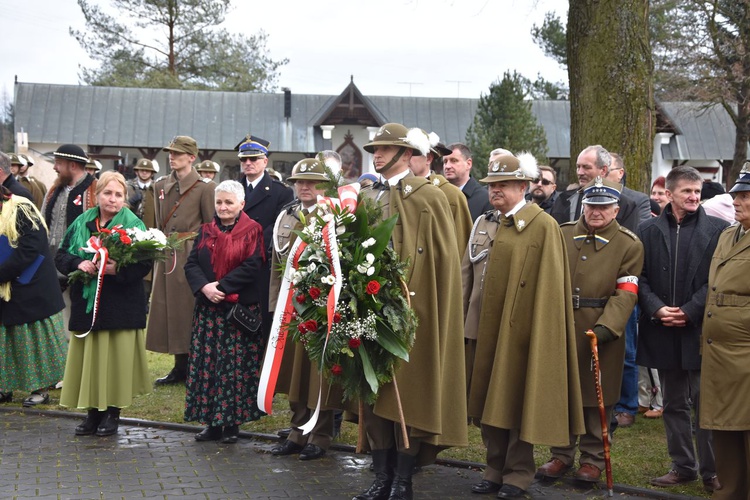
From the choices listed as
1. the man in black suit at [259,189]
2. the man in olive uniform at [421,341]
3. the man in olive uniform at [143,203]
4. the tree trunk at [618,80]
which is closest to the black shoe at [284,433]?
the man in olive uniform at [421,341]

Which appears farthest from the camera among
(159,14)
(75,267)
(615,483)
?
(159,14)

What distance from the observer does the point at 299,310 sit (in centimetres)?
581

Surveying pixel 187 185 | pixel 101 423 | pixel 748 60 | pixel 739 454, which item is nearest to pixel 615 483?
pixel 739 454

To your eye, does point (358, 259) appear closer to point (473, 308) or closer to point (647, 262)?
point (473, 308)

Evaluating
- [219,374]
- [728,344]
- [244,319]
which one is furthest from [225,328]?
[728,344]

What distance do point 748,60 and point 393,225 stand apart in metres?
27.5

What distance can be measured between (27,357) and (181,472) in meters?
2.97

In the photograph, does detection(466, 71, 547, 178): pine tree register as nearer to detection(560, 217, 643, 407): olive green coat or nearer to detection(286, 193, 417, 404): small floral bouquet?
detection(560, 217, 643, 407): olive green coat

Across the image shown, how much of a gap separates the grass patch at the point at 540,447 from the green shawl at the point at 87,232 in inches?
55.4

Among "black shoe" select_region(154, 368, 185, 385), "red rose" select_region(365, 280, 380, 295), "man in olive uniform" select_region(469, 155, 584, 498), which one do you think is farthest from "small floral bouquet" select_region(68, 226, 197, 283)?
"man in olive uniform" select_region(469, 155, 584, 498)

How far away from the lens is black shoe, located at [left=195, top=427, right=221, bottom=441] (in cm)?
760

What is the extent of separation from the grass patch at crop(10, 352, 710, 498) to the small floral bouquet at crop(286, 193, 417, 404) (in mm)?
1887

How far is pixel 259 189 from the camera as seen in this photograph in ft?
29.5

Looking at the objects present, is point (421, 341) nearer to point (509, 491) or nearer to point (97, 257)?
point (509, 491)
